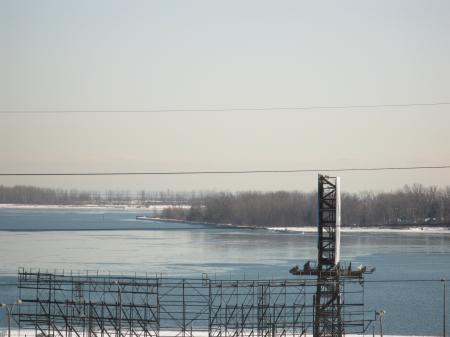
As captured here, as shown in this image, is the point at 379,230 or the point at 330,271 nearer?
the point at 330,271

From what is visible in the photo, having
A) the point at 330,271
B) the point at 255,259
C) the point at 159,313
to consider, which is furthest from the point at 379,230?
the point at 330,271

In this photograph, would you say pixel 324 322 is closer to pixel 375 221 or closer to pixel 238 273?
pixel 238 273

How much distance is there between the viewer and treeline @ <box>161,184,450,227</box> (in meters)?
82.4

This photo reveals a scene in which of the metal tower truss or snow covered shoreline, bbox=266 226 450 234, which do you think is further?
snow covered shoreline, bbox=266 226 450 234

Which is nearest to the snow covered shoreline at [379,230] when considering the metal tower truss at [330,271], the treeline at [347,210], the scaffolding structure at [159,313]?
the treeline at [347,210]

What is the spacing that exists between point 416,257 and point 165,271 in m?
15.6

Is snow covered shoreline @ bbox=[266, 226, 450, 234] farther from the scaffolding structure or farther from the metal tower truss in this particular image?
the metal tower truss

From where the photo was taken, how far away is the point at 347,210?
280ft

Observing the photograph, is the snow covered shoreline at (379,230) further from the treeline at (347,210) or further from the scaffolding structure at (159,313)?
the scaffolding structure at (159,313)

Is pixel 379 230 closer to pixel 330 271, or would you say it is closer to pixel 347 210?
pixel 347 210

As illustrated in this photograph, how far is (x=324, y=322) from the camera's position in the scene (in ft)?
65.6

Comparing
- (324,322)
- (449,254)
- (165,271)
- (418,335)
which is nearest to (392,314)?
(418,335)

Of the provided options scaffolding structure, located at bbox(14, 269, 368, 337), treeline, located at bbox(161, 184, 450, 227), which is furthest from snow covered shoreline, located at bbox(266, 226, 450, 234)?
scaffolding structure, located at bbox(14, 269, 368, 337)

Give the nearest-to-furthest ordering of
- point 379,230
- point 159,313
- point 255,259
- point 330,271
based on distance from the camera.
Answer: point 330,271 < point 159,313 < point 255,259 < point 379,230
